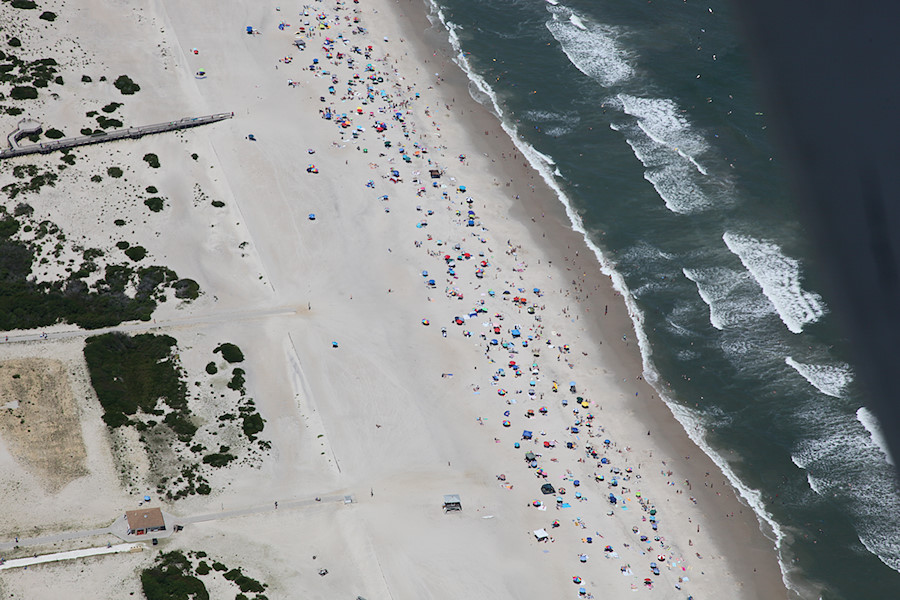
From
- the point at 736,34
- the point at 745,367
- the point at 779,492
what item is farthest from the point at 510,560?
the point at 736,34

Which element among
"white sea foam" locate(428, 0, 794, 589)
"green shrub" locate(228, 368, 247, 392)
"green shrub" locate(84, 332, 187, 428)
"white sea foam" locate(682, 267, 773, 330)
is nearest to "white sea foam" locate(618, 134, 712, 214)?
"white sea foam" locate(682, 267, 773, 330)

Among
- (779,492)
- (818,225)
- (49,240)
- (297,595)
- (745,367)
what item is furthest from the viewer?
(818,225)

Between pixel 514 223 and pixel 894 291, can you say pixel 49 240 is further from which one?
pixel 894 291

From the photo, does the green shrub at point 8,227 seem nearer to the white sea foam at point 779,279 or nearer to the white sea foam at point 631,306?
the white sea foam at point 631,306

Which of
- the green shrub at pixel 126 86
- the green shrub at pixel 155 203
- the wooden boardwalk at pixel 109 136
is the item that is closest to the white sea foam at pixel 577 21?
the wooden boardwalk at pixel 109 136

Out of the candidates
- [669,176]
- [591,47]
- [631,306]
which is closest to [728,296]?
[631,306]

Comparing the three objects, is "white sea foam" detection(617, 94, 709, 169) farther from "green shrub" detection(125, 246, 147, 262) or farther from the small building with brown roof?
the small building with brown roof
